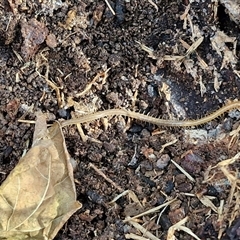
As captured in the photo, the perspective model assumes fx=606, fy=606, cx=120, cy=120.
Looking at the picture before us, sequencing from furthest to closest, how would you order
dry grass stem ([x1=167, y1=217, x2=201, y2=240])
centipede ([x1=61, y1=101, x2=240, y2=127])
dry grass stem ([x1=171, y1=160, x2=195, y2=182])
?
centipede ([x1=61, y1=101, x2=240, y2=127])
dry grass stem ([x1=171, y1=160, x2=195, y2=182])
dry grass stem ([x1=167, y1=217, x2=201, y2=240])

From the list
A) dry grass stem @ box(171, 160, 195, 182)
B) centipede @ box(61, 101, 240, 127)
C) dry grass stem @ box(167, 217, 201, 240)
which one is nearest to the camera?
dry grass stem @ box(167, 217, 201, 240)

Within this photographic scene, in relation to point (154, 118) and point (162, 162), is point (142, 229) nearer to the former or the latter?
point (162, 162)

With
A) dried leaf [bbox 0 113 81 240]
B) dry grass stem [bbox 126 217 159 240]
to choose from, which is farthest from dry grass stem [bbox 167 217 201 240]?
dried leaf [bbox 0 113 81 240]

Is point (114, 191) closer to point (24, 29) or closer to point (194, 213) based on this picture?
point (194, 213)

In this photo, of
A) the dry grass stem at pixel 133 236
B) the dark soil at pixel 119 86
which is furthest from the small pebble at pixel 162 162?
the dry grass stem at pixel 133 236

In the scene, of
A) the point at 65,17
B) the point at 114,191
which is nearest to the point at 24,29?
the point at 65,17

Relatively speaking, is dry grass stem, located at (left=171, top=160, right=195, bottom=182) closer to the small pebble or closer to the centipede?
the small pebble
